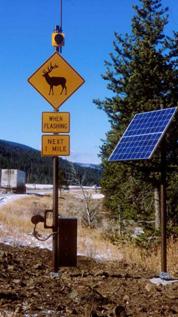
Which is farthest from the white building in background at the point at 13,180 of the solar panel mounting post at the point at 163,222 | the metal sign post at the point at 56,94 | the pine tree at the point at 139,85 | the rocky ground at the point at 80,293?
the solar panel mounting post at the point at 163,222

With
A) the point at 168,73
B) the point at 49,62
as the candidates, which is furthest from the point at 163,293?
the point at 168,73

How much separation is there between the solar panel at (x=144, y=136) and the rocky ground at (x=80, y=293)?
1.97 metres


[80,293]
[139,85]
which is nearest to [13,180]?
[139,85]

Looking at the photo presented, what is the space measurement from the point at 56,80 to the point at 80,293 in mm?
3757

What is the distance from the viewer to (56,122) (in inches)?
376

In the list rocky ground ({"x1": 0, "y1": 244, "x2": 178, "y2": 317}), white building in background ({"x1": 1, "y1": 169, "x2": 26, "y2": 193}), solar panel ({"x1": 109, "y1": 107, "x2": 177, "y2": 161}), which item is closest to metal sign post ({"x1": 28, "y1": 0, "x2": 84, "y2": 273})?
rocky ground ({"x1": 0, "y1": 244, "x2": 178, "y2": 317})

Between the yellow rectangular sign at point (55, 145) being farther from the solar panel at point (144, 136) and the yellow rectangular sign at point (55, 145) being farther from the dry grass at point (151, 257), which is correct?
the dry grass at point (151, 257)

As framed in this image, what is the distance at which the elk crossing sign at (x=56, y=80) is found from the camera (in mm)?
9633

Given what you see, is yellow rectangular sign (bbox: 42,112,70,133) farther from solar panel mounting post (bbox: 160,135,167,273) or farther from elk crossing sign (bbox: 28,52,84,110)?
solar panel mounting post (bbox: 160,135,167,273)

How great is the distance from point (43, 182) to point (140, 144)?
564ft

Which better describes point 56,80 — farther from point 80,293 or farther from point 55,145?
point 80,293

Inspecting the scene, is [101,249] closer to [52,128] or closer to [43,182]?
[52,128]

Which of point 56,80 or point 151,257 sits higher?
point 56,80

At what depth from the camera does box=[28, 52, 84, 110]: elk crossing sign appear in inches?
379
